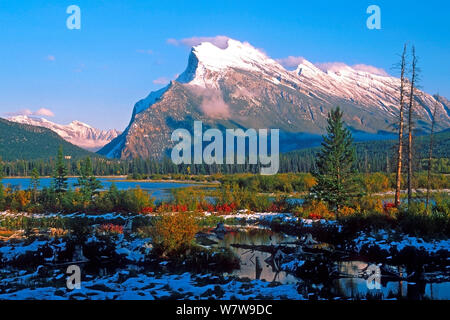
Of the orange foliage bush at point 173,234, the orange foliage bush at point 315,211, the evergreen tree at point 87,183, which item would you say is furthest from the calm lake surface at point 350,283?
the evergreen tree at point 87,183

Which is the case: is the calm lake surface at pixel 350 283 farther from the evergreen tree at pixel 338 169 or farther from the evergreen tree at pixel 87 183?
the evergreen tree at pixel 87 183

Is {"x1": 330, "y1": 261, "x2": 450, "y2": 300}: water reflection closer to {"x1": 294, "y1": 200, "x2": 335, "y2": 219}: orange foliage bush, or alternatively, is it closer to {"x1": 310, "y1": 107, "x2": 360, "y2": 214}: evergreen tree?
{"x1": 294, "y1": 200, "x2": 335, "y2": 219}: orange foliage bush

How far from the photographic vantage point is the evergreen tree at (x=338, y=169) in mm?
35000

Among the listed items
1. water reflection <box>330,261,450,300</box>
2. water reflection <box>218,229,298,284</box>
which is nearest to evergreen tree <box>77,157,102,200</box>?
water reflection <box>218,229,298,284</box>

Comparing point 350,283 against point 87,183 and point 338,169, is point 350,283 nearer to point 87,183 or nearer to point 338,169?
point 338,169

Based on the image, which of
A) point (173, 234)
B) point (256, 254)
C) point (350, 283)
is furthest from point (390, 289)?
point (173, 234)

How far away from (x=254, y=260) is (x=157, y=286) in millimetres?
6823

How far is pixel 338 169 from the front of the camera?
115 ft

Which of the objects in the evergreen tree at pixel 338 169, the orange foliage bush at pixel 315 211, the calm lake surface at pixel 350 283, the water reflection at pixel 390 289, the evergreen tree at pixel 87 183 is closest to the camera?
the water reflection at pixel 390 289

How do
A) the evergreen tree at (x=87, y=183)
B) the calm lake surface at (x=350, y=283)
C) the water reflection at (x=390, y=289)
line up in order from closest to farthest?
1. the water reflection at (x=390, y=289)
2. the calm lake surface at (x=350, y=283)
3. the evergreen tree at (x=87, y=183)

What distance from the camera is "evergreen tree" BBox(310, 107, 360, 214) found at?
35000mm

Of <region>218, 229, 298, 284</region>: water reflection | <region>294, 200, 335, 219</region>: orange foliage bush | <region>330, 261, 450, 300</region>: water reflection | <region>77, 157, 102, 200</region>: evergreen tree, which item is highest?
<region>77, 157, 102, 200</region>: evergreen tree
